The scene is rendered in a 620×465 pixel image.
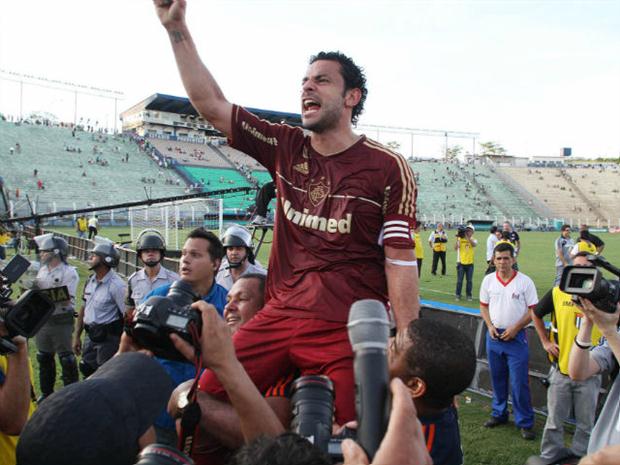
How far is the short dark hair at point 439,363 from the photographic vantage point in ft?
6.61

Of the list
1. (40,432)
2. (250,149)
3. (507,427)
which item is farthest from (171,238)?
(40,432)

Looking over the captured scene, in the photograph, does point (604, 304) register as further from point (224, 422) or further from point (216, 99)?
point (216, 99)

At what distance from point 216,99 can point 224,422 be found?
5.45 feet

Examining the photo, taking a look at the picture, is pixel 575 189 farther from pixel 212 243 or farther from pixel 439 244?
pixel 212 243

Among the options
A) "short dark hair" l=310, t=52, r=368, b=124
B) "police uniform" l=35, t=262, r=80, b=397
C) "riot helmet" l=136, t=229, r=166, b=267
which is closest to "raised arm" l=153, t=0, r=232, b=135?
"short dark hair" l=310, t=52, r=368, b=124

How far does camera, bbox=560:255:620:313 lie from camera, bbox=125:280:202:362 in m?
Answer: 1.97

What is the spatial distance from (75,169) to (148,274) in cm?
5265

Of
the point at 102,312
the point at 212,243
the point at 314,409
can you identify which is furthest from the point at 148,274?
the point at 314,409

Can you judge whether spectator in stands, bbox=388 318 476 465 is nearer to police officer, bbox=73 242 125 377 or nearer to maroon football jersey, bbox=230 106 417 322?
maroon football jersey, bbox=230 106 417 322

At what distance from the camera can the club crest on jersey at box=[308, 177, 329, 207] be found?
286 cm

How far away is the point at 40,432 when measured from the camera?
1.49 metres

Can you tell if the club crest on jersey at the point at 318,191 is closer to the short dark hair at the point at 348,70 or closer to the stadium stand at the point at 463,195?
the short dark hair at the point at 348,70

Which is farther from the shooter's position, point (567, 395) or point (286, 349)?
point (567, 395)

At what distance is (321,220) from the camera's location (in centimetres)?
281
